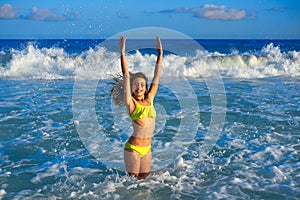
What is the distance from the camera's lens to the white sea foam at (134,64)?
19.5m

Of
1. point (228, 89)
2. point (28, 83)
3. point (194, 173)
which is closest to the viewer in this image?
point (194, 173)

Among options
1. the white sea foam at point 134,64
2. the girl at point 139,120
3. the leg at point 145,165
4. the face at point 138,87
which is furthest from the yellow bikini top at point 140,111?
the white sea foam at point 134,64

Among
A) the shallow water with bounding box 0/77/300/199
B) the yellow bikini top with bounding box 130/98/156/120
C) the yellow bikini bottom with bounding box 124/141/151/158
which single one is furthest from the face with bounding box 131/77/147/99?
the shallow water with bounding box 0/77/300/199

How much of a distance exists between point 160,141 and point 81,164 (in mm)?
1882

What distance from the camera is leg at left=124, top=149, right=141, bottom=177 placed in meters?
4.81

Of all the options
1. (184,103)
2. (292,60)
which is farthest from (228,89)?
(292,60)

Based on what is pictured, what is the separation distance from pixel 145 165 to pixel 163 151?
1.55m

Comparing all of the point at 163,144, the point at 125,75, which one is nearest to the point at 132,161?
the point at 125,75

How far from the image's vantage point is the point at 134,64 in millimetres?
22859

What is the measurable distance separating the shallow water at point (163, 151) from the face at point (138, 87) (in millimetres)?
1287

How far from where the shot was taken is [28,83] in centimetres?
1542

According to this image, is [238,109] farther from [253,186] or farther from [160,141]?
[253,186]

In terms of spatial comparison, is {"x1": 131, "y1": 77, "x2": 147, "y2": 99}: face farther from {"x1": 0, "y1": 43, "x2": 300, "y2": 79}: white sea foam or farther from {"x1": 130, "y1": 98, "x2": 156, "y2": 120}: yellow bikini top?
{"x1": 0, "y1": 43, "x2": 300, "y2": 79}: white sea foam

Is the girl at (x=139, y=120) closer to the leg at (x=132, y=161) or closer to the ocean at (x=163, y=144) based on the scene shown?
the leg at (x=132, y=161)
